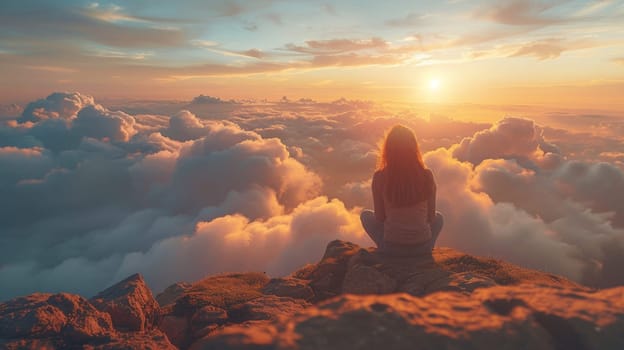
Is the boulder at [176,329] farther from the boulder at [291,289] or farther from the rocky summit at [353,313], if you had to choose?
the boulder at [291,289]

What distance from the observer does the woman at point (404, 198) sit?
8750 millimetres

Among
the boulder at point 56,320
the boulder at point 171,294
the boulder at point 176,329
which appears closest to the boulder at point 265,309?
the boulder at point 176,329

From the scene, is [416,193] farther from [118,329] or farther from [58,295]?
[58,295]

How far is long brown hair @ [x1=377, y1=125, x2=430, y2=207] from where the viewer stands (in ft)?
28.6

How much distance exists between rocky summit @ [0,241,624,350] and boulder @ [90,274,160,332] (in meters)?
0.02

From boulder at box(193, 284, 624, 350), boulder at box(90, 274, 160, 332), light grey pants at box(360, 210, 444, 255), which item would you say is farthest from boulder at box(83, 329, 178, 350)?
light grey pants at box(360, 210, 444, 255)

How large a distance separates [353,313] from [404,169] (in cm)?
606

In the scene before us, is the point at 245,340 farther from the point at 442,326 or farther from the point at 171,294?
the point at 171,294

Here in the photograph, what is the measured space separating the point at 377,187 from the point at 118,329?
6423 millimetres

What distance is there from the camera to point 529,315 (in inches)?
131

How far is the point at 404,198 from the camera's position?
8852 mm

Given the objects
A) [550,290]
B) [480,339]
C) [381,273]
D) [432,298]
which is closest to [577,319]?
[550,290]

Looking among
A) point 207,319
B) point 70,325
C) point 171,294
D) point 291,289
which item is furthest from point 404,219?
point 171,294

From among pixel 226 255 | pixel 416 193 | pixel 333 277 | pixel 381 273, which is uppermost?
pixel 416 193
